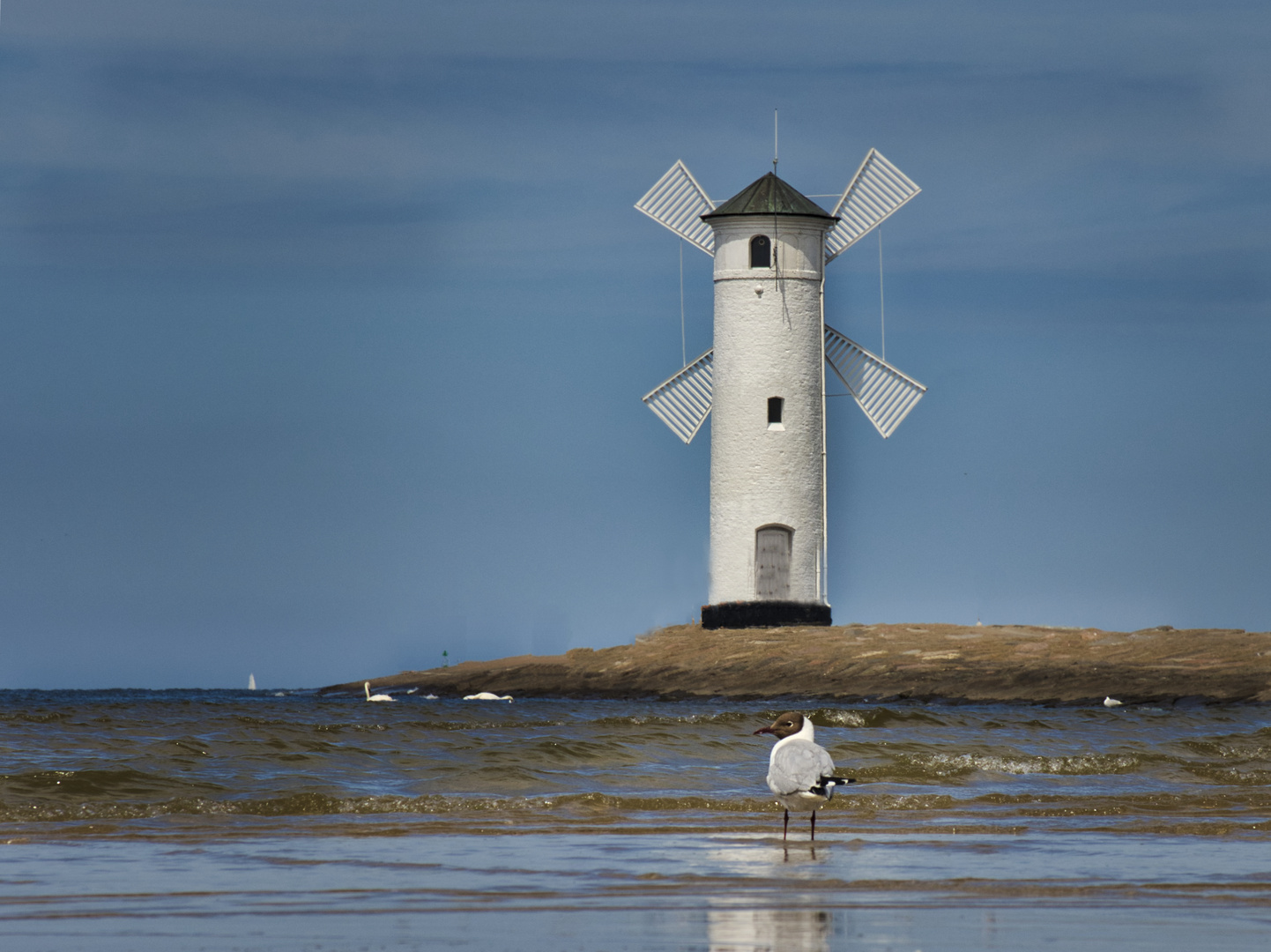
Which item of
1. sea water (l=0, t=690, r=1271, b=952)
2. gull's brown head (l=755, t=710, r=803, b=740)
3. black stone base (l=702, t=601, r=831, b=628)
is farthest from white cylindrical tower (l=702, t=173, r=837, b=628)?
gull's brown head (l=755, t=710, r=803, b=740)

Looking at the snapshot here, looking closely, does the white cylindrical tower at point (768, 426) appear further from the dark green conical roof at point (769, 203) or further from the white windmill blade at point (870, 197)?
the white windmill blade at point (870, 197)

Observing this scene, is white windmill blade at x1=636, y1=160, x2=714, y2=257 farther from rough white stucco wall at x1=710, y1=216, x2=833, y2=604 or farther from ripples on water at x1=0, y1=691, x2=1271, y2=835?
ripples on water at x1=0, y1=691, x2=1271, y2=835

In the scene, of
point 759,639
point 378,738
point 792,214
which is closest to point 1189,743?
point 378,738

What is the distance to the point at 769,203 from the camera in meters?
35.3

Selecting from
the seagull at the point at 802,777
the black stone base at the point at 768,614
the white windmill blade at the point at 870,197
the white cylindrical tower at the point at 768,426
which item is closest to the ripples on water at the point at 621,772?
the seagull at the point at 802,777

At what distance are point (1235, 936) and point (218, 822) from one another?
22.2ft

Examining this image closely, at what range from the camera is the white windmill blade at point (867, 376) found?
36594 mm

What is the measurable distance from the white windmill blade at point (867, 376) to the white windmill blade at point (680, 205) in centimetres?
355

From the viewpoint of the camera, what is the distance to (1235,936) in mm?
6520

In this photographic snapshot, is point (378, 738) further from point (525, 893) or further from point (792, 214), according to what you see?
point (792, 214)

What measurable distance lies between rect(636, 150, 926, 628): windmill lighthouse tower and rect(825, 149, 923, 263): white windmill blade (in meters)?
1.35

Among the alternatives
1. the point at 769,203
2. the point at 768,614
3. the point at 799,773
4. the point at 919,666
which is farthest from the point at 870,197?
the point at 799,773

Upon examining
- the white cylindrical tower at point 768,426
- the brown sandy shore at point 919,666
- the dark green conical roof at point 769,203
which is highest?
the dark green conical roof at point 769,203

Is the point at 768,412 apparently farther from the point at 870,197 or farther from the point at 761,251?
the point at 870,197
